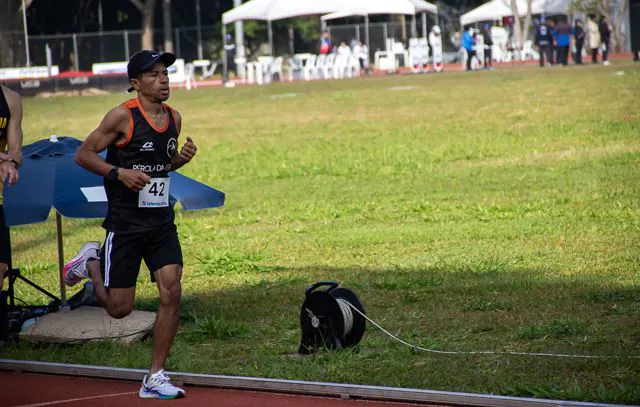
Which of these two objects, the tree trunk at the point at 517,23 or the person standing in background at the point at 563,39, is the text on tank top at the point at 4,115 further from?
the tree trunk at the point at 517,23

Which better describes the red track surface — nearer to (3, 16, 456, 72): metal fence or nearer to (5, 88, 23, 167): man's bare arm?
(5, 88, 23, 167): man's bare arm

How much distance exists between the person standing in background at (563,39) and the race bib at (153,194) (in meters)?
44.8

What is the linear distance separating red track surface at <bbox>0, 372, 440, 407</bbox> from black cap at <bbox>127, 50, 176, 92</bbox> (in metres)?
2.01

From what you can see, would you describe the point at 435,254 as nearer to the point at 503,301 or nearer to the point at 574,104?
the point at 503,301

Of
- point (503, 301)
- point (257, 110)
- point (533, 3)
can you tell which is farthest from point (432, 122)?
point (533, 3)

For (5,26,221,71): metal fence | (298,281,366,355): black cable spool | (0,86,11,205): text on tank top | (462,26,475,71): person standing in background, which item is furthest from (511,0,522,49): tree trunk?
(0,86,11,205): text on tank top

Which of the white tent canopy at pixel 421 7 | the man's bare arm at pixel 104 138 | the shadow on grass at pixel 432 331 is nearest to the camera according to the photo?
the man's bare arm at pixel 104 138

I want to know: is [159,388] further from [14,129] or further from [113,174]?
[14,129]

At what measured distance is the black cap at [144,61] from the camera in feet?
25.0

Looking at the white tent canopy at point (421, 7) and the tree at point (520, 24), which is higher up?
the white tent canopy at point (421, 7)

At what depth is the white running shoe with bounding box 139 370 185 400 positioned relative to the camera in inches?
291

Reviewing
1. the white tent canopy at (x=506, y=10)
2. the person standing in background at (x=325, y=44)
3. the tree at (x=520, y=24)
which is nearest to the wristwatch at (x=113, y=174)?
the person standing in background at (x=325, y=44)

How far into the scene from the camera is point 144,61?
764 centimetres

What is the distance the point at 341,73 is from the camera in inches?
2259
